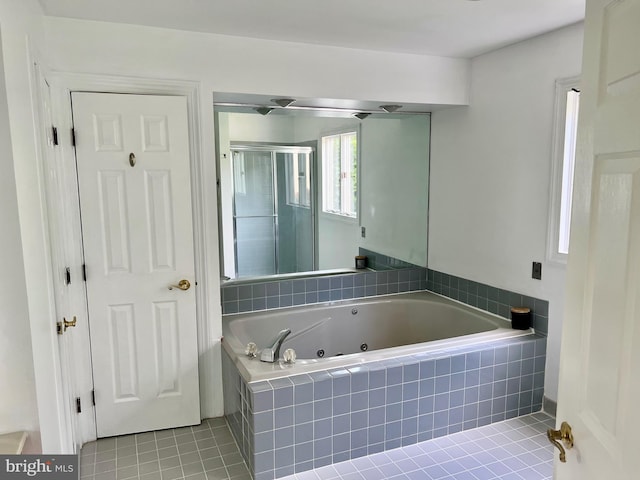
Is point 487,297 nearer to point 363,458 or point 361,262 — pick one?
point 361,262

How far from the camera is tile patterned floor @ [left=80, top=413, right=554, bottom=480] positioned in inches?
92.9

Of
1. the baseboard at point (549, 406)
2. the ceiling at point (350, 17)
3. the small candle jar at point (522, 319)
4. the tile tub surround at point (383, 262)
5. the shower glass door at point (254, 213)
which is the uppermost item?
the ceiling at point (350, 17)

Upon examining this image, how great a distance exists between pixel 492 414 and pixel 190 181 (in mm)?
2257

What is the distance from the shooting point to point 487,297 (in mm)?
3297

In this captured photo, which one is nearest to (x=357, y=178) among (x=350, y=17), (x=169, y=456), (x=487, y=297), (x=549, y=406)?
(x=487, y=297)

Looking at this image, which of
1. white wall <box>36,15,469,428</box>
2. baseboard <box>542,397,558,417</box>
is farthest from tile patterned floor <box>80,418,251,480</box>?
baseboard <box>542,397,558,417</box>

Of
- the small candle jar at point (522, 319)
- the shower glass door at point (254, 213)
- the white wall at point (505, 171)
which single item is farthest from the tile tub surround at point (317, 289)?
the small candle jar at point (522, 319)

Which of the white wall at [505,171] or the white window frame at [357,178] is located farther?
the white window frame at [357,178]

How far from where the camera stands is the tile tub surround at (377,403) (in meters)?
2.32

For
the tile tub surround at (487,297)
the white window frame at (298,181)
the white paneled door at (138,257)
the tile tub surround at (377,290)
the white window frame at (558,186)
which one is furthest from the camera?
the white window frame at (298,181)

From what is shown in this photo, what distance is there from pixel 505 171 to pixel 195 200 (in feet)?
6.48

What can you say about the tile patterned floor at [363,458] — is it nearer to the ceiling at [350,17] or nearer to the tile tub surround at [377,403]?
the tile tub surround at [377,403]

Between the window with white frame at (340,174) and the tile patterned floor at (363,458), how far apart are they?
2006 mm

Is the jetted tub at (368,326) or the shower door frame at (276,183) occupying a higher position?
the shower door frame at (276,183)
